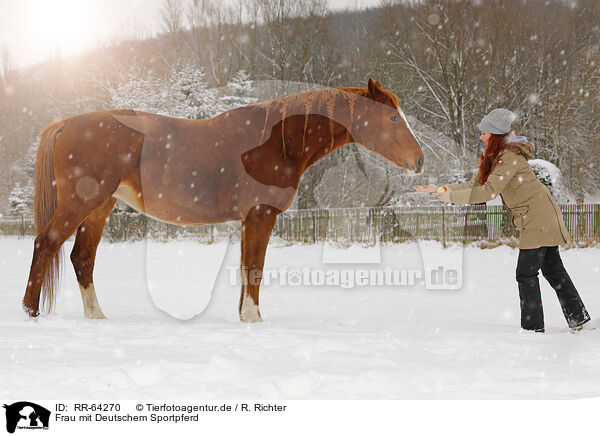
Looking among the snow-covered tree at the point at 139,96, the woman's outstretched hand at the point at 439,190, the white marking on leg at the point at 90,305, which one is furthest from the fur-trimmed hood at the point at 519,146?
the snow-covered tree at the point at 139,96

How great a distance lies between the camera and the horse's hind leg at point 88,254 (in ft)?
15.3

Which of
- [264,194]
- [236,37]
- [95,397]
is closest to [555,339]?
[264,194]

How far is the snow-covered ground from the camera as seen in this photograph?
8.42 ft

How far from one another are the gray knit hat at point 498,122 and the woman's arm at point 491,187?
0.24 metres

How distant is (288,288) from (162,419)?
18.1 ft

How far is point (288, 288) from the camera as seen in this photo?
7.80 metres

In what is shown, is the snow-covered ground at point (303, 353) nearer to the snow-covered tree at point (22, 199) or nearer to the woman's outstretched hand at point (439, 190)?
the woman's outstretched hand at point (439, 190)

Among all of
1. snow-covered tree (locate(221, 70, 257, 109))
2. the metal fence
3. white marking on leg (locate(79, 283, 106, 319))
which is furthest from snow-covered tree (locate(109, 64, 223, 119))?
white marking on leg (locate(79, 283, 106, 319))

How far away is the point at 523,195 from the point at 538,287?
2.65ft

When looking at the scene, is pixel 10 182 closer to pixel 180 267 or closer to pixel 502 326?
pixel 180 267

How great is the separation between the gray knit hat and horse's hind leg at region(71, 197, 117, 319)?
357 centimetres

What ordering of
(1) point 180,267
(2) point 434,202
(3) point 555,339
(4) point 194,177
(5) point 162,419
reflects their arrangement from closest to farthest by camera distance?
(5) point 162,419 < (3) point 555,339 < (4) point 194,177 < (1) point 180,267 < (2) point 434,202

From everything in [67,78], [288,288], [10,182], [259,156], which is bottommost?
[288,288]

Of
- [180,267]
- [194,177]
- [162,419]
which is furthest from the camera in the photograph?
[180,267]
